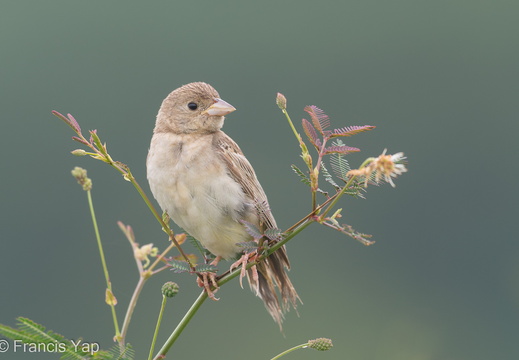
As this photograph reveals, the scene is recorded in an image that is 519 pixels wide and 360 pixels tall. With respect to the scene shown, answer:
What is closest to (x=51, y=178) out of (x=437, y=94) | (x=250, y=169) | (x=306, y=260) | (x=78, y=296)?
(x=78, y=296)

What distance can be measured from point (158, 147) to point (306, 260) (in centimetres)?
1787

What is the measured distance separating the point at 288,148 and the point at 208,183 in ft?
55.7

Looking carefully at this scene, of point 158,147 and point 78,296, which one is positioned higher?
point 158,147

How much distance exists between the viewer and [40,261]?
2092 centimetres

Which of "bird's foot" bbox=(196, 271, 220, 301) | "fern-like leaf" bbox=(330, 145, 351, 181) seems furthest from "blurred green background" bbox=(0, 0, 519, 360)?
"fern-like leaf" bbox=(330, 145, 351, 181)

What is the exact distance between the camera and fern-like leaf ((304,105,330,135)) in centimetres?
226

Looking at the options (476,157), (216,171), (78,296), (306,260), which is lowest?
(78,296)

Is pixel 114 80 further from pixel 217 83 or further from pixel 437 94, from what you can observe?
pixel 437 94

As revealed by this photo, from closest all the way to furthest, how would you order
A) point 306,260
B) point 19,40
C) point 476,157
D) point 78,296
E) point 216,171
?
point 216,171
point 78,296
point 306,260
point 19,40
point 476,157

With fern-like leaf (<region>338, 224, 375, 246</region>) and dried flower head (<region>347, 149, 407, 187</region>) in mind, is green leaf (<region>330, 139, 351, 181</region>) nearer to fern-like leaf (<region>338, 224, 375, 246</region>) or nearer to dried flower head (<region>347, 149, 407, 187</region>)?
fern-like leaf (<region>338, 224, 375, 246</region>)

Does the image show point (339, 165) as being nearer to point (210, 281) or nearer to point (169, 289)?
point (169, 289)

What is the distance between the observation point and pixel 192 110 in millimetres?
3838

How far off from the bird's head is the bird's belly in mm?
218

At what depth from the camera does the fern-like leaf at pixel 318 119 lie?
2.26 metres
